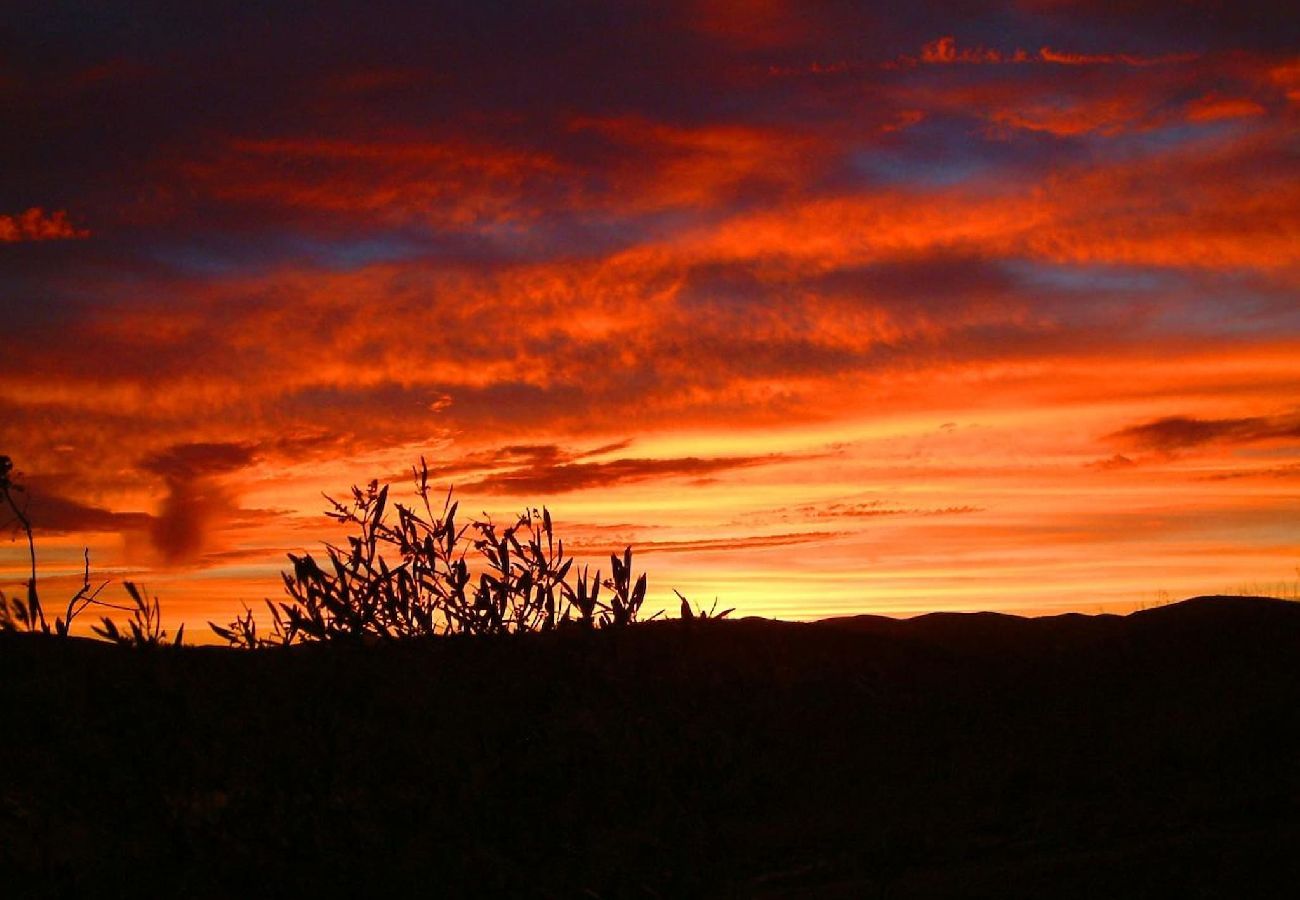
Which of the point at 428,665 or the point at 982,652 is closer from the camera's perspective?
the point at 428,665

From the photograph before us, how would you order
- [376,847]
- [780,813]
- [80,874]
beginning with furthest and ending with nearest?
[780,813]
[80,874]
[376,847]

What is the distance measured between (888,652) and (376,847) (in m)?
7.64

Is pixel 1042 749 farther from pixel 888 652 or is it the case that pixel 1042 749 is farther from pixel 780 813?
pixel 888 652

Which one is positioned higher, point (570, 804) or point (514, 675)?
point (514, 675)

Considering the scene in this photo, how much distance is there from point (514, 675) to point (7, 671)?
3865 mm

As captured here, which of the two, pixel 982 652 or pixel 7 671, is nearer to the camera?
pixel 7 671

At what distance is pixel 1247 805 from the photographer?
673 cm

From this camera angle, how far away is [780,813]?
26.5 ft

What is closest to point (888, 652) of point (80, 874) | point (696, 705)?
point (696, 705)

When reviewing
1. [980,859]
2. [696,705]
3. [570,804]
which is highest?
[696,705]

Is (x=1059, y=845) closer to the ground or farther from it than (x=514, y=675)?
closer to the ground

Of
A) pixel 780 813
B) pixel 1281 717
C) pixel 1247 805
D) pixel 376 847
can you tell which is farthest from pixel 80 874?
pixel 1281 717

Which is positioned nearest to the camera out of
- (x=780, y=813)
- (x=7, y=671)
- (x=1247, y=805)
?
(x=1247, y=805)

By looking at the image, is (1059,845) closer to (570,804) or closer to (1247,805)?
(1247,805)
